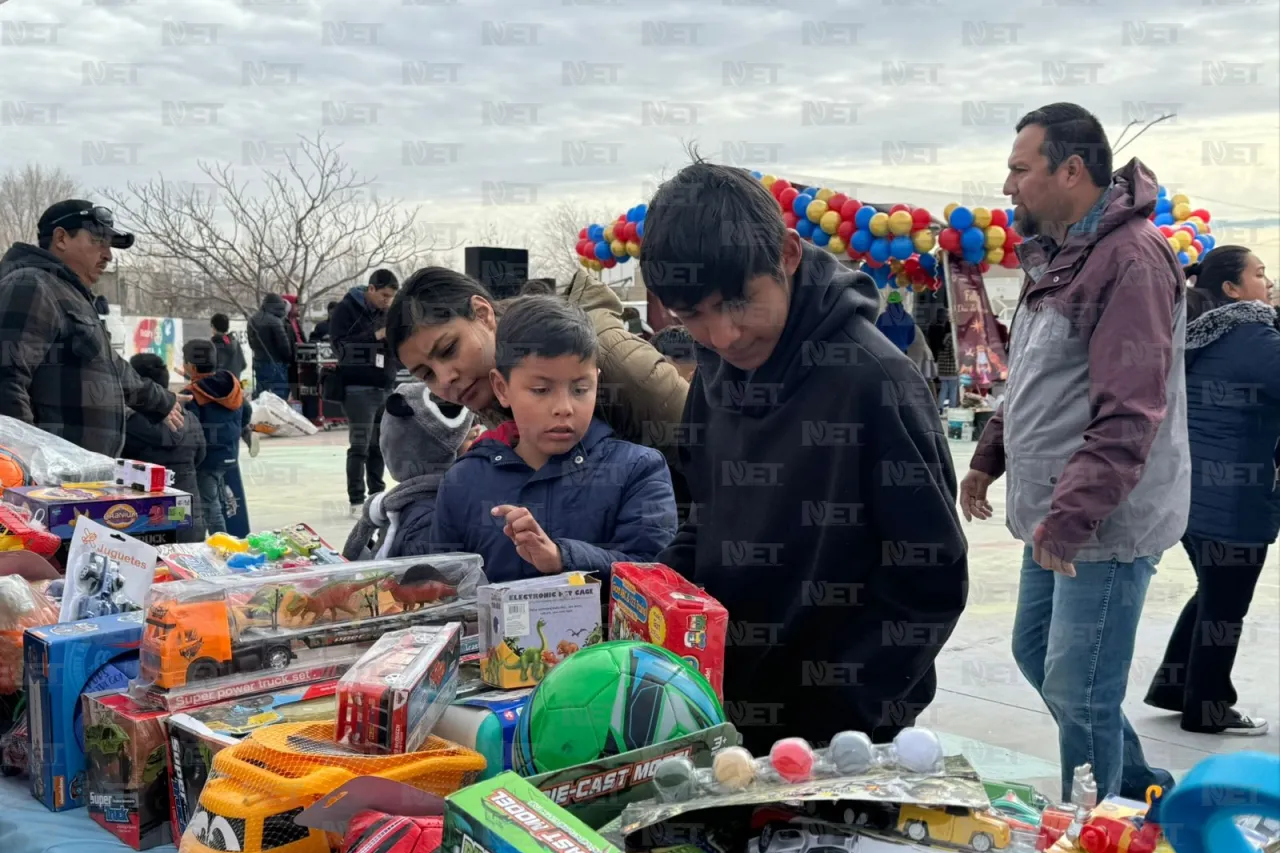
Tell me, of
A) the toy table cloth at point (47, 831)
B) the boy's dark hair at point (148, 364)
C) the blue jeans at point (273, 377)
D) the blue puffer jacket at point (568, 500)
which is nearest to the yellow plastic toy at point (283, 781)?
the toy table cloth at point (47, 831)

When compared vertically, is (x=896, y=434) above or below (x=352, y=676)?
above

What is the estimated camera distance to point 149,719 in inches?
62.7

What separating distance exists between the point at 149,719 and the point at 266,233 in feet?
85.1

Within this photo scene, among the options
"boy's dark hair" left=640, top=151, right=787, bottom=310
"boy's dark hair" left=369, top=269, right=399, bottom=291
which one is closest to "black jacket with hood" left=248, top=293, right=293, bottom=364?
"boy's dark hair" left=369, top=269, right=399, bottom=291

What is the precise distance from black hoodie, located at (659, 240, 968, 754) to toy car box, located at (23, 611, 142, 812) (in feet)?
3.44

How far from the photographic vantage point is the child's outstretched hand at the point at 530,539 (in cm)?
187

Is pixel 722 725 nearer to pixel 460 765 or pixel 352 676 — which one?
pixel 460 765

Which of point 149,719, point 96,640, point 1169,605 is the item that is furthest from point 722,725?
point 1169,605

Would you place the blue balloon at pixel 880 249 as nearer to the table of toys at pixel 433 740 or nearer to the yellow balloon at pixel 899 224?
the yellow balloon at pixel 899 224

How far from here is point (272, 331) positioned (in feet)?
45.1

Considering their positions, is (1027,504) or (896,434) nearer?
(896,434)

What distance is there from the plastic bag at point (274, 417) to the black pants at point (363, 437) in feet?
18.6

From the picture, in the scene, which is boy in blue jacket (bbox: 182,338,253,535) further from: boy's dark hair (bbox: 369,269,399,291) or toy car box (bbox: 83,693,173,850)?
toy car box (bbox: 83,693,173,850)

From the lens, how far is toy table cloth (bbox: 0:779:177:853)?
1601 mm
